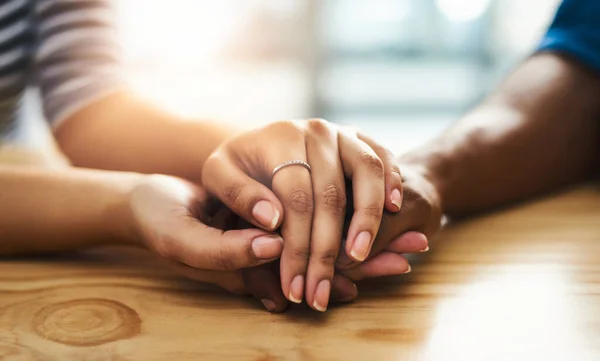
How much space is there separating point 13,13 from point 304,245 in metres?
0.67

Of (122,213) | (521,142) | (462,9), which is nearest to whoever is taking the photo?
(122,213)

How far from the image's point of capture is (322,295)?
0.45 m

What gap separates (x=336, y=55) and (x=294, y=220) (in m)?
3.62

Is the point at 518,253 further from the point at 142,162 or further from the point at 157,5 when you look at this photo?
the point at 157,5

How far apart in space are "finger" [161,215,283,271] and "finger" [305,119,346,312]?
0.03 m

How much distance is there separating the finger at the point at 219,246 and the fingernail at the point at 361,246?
6 centimetres

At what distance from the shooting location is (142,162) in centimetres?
80

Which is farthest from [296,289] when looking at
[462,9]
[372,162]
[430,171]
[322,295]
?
[462,9]

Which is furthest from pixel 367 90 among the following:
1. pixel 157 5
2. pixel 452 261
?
pixel 452 261

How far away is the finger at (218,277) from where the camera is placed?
48 centimetres

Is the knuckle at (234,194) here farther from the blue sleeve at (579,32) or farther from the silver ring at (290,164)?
the blue sleeve at (579,32)

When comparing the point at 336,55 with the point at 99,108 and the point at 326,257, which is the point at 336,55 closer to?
the point at 99,108

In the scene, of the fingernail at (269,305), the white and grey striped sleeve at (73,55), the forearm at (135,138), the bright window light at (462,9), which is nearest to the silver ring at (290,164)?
the fingernail at (269,305)

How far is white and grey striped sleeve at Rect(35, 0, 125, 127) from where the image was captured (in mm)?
848
